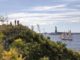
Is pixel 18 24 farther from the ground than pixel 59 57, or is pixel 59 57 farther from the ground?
pixel 18 24

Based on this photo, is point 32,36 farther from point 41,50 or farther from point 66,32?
point 66,32

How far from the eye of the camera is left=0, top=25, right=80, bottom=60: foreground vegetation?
1513 inches

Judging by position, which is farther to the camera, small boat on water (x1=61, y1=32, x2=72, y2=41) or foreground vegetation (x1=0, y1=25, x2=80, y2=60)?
small boat on water (x1=61, y1=32, x2=72, y2=41)

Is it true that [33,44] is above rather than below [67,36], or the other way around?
above

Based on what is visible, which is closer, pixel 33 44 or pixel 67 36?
pixel 33 44

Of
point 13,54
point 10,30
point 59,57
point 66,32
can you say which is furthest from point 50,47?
point 66,32

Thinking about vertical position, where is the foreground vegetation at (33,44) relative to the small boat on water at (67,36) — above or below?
above

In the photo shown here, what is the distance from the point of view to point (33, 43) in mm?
40656

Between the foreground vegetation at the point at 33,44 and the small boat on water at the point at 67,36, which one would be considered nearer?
the foreground vegetation at the point at 33,44

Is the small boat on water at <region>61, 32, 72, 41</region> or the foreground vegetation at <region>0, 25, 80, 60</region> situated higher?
the foreground vegetation at <region>0, 25, 80, 60</region>

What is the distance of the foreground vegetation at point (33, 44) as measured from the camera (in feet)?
126

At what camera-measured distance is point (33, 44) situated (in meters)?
40.3

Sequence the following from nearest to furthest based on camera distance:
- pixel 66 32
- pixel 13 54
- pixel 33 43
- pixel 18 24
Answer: pixel 13 54
pixel 33 43
pixel 18 24
pixel 66 32

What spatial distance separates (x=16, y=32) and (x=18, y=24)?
85.2 inches
